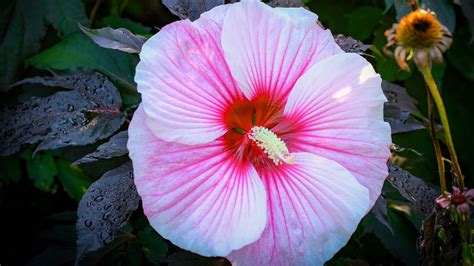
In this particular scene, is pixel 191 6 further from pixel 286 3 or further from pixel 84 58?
pixel 84 58

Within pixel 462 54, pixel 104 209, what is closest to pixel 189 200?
pixel 104 209

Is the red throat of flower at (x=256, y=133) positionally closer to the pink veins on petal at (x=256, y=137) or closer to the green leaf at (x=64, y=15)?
the pink veins on petal at (x=256, y=137)

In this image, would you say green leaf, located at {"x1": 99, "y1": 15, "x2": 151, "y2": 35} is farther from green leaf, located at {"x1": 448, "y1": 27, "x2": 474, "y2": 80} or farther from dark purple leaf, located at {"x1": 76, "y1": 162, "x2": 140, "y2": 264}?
green leaf, located at {"x1": 448, "y1": 27, "x2": 474, "y2": 80}

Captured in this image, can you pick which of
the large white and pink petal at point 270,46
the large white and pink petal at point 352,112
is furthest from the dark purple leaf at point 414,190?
the large white and pink petal at point 270,46

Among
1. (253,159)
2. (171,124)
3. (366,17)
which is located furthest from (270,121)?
(366,17)

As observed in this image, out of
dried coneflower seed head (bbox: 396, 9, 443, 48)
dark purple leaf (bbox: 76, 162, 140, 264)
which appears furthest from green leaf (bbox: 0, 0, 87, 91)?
dried coneflower seed head (bbox: 396, 9, 443, 48)

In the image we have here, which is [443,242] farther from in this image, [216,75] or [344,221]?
[216,75]
